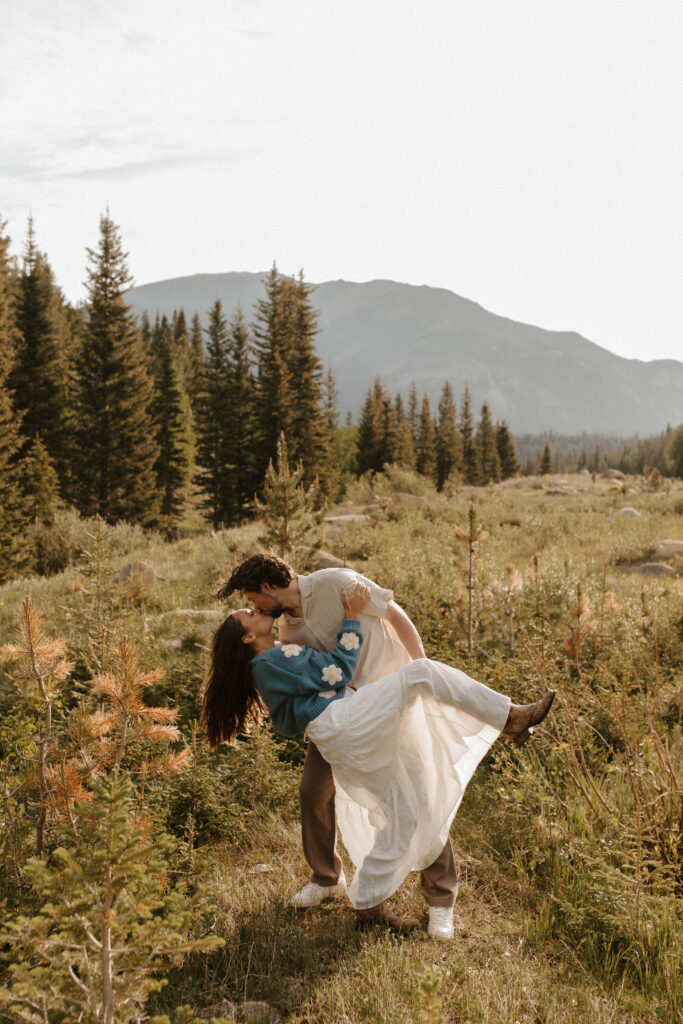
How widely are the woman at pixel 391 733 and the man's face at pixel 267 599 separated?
26cm

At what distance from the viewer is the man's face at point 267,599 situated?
3.33 m

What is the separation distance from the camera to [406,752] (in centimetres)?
305

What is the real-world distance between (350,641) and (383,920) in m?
1.31

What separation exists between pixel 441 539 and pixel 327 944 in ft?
33.8

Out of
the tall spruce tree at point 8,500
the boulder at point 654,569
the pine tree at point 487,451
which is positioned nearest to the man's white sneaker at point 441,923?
the boulder at point 654,569

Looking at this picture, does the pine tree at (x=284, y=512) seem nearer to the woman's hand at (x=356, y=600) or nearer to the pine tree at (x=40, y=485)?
the woman's hand at (x=356, y=600)

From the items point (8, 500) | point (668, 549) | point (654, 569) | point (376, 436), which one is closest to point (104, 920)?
point (654, 569)

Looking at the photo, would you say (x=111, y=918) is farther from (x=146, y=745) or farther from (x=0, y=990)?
(x=146, y=745)

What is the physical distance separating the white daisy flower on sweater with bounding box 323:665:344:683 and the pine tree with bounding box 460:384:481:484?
5914cm

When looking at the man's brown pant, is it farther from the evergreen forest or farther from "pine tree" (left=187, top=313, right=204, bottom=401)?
"pine tree" (left=187, top=313, right=204, bottom=401)

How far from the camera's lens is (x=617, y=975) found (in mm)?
2900

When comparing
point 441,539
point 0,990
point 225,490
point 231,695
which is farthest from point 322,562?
point 225,490

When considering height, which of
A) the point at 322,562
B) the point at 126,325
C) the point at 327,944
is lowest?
the point at 327,944

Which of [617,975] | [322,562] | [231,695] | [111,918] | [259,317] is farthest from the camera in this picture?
[259,317]
